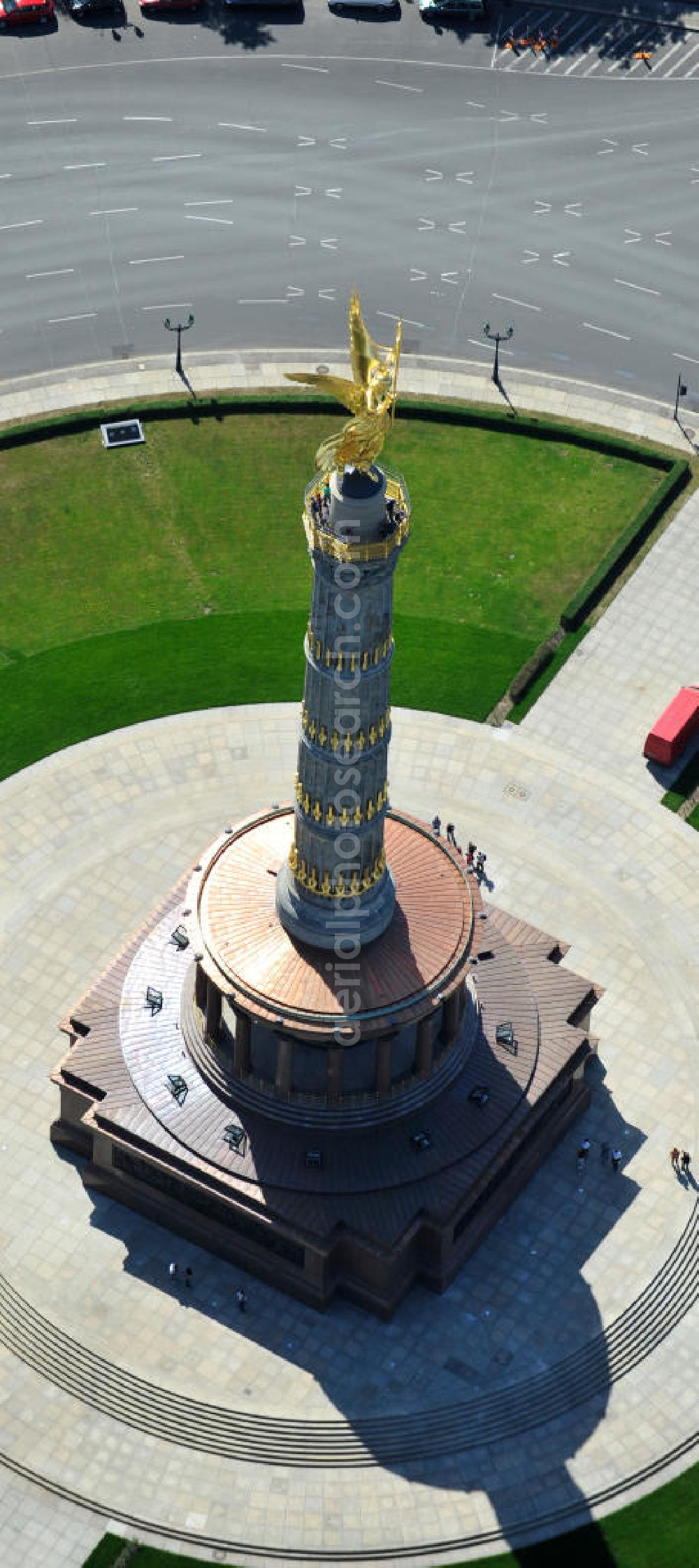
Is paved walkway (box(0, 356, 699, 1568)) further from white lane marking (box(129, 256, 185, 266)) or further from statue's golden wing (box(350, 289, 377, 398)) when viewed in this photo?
statue's golden wing (box(350, 289, 377, 398))

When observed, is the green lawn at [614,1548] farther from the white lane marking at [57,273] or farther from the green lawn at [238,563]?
the white lane marking at [57,273]

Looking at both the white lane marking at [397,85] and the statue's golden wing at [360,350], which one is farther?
the white lane marking at [397,85]

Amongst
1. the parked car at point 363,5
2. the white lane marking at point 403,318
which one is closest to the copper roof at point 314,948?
the white lane marking at point 403,318

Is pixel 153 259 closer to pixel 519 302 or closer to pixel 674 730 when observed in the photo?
pixel 519 302

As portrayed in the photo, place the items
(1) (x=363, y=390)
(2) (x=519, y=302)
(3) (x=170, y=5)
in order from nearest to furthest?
1. (1) (x=363, y=390)
2. (2) (x=519, y=302)
3. (3) (x=170, y=5)

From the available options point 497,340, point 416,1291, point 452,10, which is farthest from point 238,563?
point 452,10
